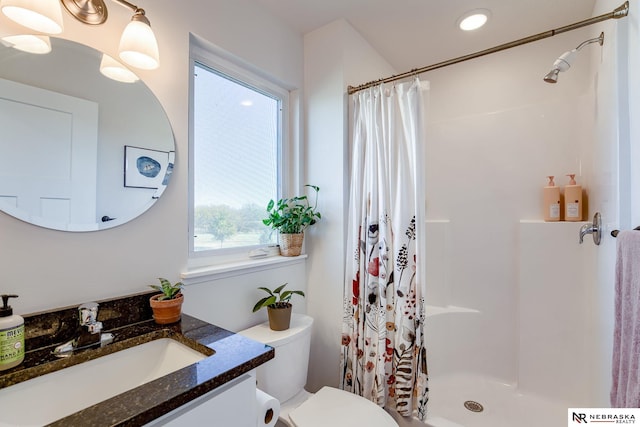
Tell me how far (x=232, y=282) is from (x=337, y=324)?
2.35 feet

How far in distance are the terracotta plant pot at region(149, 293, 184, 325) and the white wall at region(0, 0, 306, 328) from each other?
137mm

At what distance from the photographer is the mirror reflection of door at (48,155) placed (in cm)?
89

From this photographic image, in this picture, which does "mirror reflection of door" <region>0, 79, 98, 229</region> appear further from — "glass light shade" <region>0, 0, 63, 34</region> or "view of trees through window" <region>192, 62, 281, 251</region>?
"view of trees through window" <region>192, 62, 281, 251</region>

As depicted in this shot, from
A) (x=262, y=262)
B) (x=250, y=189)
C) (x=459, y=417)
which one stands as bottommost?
(x=459, y=417)

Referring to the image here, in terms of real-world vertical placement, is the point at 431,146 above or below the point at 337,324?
above

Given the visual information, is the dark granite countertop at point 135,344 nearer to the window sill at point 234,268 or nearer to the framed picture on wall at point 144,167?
the window sill at point 234,268

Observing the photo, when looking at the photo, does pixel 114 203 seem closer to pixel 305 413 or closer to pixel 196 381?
pixel 196 381

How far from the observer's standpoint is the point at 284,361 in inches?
55.9

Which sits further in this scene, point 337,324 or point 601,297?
point 337,324

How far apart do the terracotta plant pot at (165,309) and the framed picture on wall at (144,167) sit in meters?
0.46

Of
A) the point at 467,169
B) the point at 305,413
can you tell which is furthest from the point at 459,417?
the point at 467,169

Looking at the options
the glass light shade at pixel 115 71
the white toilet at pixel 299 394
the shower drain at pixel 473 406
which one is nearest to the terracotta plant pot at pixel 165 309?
the white toilet at pixel 299 394

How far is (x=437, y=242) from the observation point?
241 cm

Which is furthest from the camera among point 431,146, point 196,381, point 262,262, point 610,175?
point 431,146
